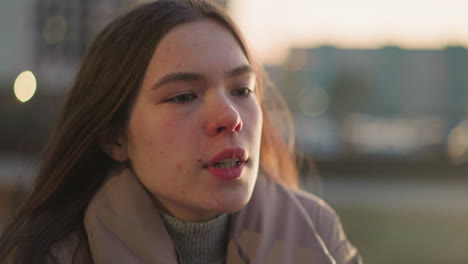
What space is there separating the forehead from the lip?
26 centimetres

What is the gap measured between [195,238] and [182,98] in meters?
0.48

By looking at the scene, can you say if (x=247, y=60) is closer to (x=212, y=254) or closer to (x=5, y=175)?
(x=212, y=254)

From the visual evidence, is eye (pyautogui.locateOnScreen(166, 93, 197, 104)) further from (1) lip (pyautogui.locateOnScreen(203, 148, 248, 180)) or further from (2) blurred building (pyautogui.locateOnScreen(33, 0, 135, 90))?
(2) blurred building (pyautogui.locateOnScreen(33, 0, 135, 90))

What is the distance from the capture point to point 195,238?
6.56 ft

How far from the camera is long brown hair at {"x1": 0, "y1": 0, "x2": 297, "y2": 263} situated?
6.31 ft

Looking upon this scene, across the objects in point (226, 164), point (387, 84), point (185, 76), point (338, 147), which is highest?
point (185, 76)

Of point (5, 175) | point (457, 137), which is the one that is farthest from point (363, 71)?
point (5, 175)

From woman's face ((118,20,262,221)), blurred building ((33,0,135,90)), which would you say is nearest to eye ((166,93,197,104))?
woman's face ((118,20,262,221))

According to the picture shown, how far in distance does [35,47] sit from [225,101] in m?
24.9

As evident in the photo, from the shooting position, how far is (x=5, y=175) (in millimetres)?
11664

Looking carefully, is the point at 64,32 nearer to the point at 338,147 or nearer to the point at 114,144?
the point at 338,147

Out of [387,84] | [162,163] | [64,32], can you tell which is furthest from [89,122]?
[387,84]

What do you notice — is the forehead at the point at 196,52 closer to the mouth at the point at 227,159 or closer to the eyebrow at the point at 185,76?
the eyebrow at the point at 185,76

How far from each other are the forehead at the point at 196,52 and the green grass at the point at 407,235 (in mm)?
5199
